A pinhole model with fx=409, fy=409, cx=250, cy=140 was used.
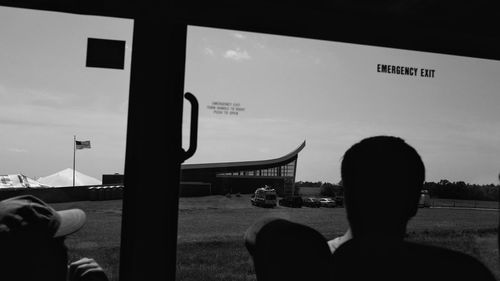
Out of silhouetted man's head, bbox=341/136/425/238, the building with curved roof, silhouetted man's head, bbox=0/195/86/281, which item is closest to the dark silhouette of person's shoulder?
silhouetted man's head, bbox=341/136/425/238

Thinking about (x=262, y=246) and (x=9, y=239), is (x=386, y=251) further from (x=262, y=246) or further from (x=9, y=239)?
(x=9, y=239)

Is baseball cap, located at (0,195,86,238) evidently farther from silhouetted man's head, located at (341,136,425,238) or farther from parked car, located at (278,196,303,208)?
parked car, located at (278,196,303,208)

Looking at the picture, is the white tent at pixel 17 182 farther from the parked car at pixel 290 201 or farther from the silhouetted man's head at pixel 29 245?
the parked car at pixel 290 201

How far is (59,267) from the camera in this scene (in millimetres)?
1078

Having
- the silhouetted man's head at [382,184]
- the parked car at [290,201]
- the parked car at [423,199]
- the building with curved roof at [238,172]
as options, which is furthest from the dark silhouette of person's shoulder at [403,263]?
the parked car at [290,201]

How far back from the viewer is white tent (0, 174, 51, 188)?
4.87 feet

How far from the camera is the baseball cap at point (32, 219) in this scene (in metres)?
1.07

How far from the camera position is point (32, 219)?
110 cm

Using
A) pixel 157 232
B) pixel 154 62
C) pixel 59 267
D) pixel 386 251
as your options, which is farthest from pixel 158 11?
pixel 386 251

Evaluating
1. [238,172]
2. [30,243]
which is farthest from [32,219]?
[238,172]

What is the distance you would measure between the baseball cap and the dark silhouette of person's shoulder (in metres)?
0.79

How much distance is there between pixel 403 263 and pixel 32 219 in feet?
3.08

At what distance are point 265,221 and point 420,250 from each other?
15.2 inches

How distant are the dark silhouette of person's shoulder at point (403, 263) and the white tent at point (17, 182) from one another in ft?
4.09
